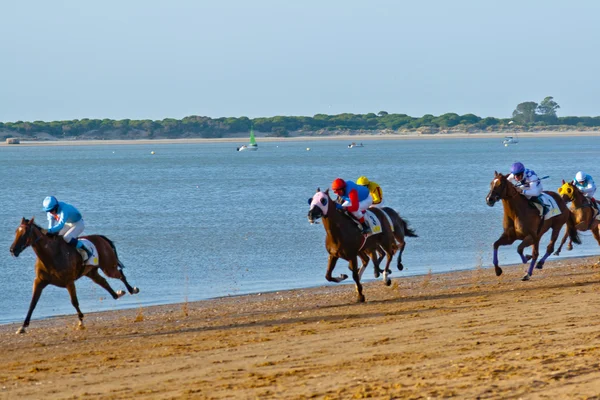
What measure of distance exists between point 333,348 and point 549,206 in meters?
7.85

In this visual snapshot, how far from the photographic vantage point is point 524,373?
9.28 meters

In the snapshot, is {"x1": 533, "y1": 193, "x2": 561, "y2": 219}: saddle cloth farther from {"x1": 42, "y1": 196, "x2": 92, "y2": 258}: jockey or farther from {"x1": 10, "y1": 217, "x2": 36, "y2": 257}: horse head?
{"x1": 10, "y1": 217, "x2": 36, "y2": 257}: horse head

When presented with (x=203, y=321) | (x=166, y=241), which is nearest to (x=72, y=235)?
(x=203, y=321)

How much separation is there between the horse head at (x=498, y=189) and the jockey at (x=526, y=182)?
0.44 m

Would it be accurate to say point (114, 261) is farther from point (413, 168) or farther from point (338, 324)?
point (413, 168)

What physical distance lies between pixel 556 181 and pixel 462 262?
119 ft

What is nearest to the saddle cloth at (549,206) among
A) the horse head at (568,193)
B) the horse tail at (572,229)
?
the horse head at (568,193)

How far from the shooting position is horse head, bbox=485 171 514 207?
17.0 m

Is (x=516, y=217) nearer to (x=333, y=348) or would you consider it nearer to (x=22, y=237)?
(x=333, y=348)

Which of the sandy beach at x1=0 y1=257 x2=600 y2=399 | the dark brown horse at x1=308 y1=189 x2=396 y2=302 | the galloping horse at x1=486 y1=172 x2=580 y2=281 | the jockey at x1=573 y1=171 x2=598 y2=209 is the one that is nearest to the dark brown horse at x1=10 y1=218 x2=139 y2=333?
the sandy beach at x1=0 y1=257 x2=600 y2=399

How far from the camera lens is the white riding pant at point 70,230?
14.6 m

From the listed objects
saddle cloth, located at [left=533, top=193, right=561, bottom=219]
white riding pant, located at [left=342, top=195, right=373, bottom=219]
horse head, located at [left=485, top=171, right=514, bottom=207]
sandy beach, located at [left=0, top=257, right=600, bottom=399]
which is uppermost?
horse head, located at [left=485, top=171, right=514, bottom=207]

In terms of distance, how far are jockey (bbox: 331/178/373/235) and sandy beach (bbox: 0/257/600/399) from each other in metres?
1.28

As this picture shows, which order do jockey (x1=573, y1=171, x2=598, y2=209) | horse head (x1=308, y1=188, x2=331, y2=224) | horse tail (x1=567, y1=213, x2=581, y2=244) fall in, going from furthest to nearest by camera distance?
jockey (x1=573, y1=171, x2=598, y2=209) → horse tail (x1=567, y1=213, x2=581, y2=244) → horse head (x1=308, y1=188, x2=331, y2=224)
